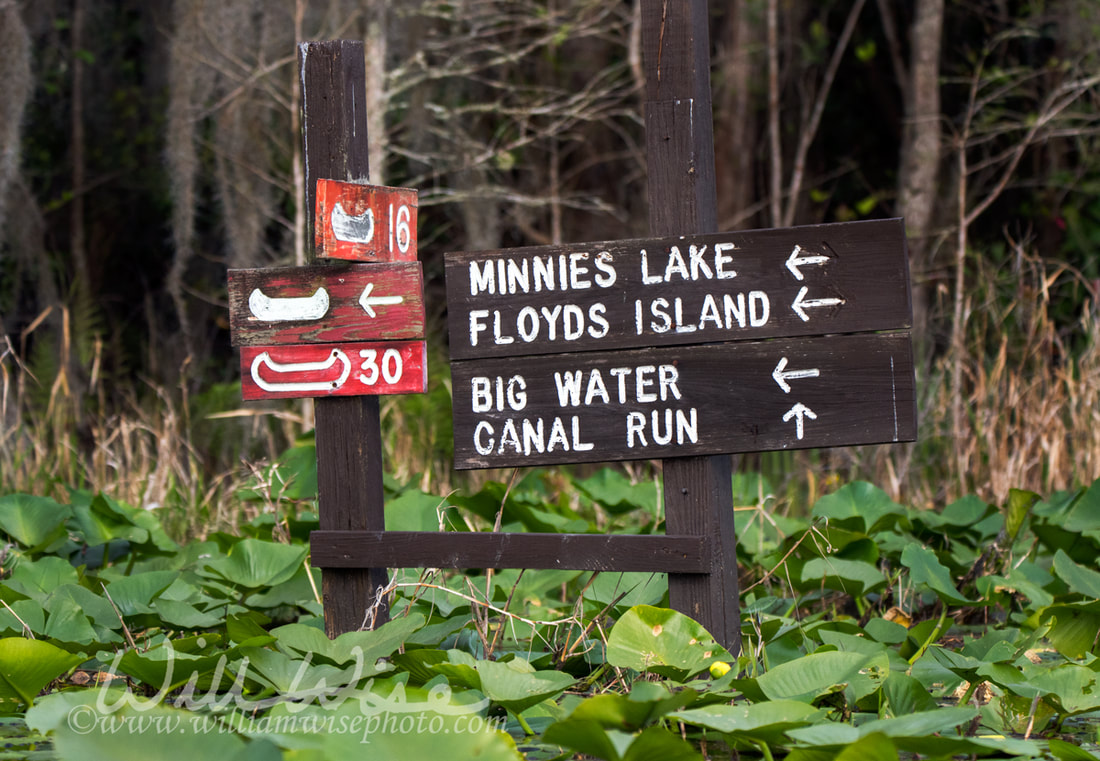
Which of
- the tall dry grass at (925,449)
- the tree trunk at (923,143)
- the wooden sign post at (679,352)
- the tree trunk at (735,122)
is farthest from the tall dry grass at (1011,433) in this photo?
the tree trunk at (735,122)

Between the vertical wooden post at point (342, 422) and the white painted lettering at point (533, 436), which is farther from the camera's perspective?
the vertical wooden post at point (342, 422)

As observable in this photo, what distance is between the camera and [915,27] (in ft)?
23.6

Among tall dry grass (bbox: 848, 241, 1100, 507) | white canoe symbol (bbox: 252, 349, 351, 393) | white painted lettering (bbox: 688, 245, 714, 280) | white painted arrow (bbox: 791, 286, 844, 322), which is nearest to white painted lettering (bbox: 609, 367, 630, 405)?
white painted lettering (bbox: 688, 245, 714, 280)

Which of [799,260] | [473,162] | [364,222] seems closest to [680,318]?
[799,260]

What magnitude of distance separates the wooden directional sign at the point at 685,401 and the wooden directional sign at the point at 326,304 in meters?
0.20

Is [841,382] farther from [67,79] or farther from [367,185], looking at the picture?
[67,79]

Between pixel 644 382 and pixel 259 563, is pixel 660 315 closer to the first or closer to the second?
pixel 644 382

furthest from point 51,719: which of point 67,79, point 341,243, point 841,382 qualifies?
point 67,79

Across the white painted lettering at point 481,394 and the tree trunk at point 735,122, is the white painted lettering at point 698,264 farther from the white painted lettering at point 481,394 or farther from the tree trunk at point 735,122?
the tree trunk at point 735,122

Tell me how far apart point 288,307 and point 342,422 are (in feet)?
0.88

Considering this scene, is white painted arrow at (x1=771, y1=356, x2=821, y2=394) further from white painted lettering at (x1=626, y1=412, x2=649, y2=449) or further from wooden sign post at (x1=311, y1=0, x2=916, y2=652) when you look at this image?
white painted lettering at (x1=626, y1=412, x2=649, y2=449)

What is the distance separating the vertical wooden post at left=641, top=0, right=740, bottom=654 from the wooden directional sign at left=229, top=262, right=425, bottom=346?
1.76 feet

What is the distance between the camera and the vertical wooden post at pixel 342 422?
231 cm

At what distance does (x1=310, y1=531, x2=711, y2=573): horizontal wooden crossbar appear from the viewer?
2061 mm
